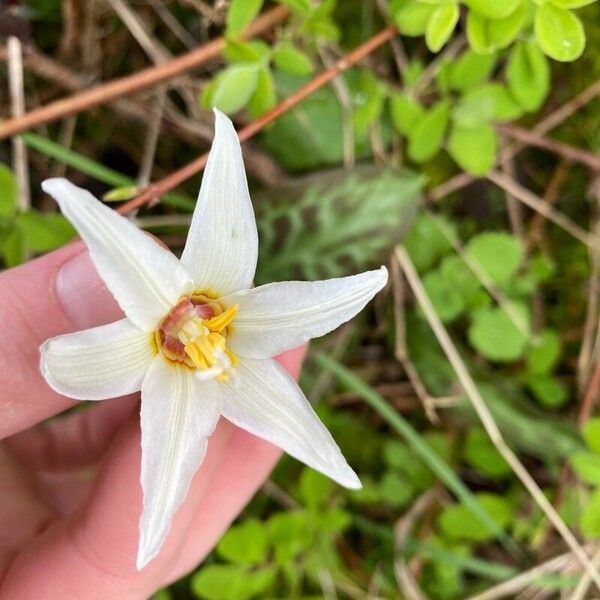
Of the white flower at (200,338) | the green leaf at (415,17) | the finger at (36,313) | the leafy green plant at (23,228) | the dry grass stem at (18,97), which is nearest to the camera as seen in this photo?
the white flower at (200,338)

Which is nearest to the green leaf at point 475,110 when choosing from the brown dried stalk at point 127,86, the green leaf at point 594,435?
the brown dried stalk at point 127,86

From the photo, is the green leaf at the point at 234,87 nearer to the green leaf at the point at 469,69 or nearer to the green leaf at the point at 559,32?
the green leaf at the point at 469,69

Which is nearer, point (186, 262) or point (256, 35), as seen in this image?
point (186, 262)

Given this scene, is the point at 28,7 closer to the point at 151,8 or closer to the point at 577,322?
the point at 151,8

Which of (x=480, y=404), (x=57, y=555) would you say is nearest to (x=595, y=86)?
(x=480, y=404)

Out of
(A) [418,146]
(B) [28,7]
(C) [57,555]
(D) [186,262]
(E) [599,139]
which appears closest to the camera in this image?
(D) [186,262]

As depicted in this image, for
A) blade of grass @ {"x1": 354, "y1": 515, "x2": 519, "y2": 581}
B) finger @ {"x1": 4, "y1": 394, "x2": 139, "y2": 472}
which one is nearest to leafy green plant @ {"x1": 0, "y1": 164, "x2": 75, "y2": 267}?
finger @ {"x1": 4, "y1": 394, "x2": 139, "y2": 472}

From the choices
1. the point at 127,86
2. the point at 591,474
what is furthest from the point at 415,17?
the point at 591,474
